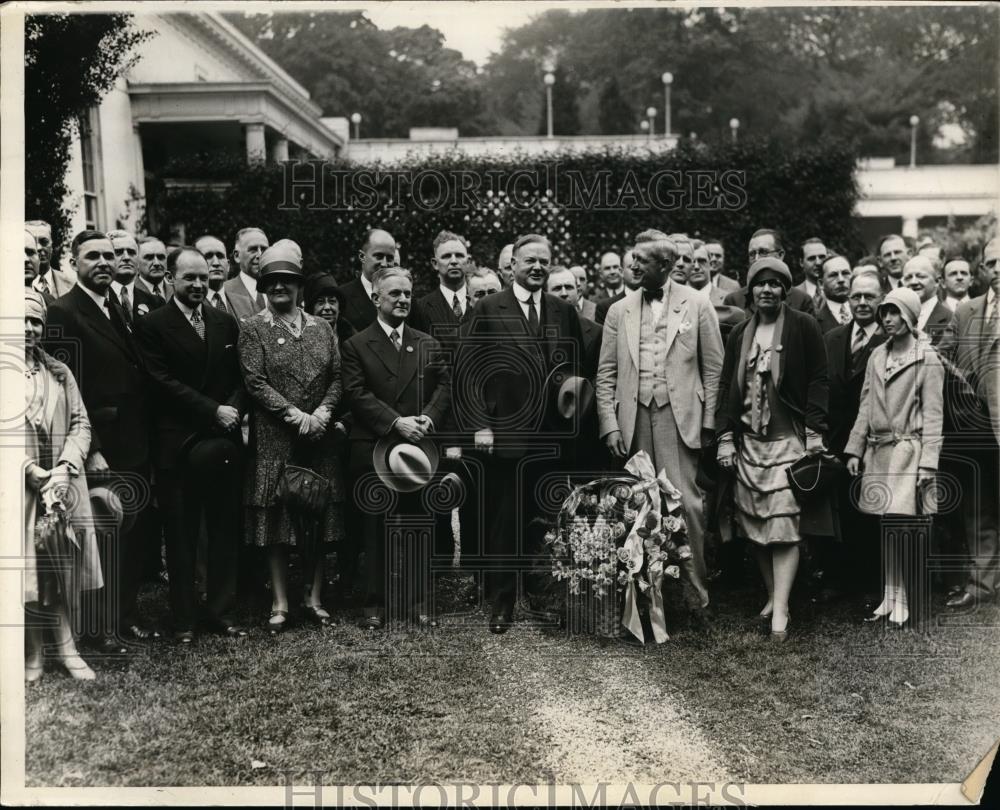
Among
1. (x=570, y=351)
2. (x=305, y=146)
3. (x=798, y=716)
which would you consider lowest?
(x=798, y=716)

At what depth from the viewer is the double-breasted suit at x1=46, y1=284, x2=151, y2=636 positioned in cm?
540

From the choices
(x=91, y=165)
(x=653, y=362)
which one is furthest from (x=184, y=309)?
(x=653, y=362)

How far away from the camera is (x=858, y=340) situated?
6852 mm

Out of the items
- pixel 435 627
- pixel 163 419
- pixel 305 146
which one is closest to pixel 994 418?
pixel 435 627

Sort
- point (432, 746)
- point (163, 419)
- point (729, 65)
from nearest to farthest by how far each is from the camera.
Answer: point (432, 746), point (163, 419), point (729, 65)

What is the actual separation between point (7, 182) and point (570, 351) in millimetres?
3317

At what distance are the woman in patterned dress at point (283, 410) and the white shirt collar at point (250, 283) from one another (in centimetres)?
96

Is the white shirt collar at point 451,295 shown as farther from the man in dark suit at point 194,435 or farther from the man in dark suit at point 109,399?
the man in dark suit at point 109,399

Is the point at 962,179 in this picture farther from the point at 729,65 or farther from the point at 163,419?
the point at 163,419

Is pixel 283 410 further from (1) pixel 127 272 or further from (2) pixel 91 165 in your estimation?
(2) pixel 91 165

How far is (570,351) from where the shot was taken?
645 centimetres

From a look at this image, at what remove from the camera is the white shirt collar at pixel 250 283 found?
7.07m

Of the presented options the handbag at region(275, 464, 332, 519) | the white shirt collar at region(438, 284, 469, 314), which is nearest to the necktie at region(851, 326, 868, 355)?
the white shirt collar at region(438, 284, 469, 314)

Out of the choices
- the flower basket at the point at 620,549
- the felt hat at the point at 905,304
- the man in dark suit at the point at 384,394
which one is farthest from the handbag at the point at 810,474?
the man in dark suit at the point at 384,394
